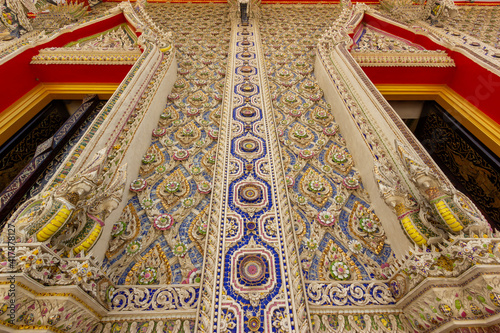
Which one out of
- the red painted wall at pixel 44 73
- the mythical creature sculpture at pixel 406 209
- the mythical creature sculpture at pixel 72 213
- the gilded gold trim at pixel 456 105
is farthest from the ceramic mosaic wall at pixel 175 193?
the gilded gold trim at pixel 456 105

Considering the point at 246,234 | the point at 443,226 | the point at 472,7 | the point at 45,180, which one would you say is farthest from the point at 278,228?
the point at 472,7

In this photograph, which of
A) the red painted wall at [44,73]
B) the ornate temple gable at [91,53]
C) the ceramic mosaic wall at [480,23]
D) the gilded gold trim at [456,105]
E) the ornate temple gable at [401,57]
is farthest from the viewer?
the ceramic mosaic wall at [480,23]

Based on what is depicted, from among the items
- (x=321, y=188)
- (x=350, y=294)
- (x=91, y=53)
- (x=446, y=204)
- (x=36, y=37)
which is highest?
(x=36, y=37)

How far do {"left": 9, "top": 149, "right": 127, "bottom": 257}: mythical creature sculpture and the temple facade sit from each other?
0.01 metres

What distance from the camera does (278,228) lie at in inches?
88.7

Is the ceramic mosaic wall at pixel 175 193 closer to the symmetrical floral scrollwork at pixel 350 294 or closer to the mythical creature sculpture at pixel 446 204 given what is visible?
the symmetrical floral scrollwork at pixel 350 294

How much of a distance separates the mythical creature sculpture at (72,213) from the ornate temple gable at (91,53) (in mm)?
3222

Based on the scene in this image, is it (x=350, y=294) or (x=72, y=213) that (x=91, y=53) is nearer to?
(x=72, y=213)

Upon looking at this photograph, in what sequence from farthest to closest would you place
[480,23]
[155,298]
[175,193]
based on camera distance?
[480,23], [175,193], [155,298]

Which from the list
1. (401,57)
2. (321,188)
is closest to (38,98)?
(321,188)

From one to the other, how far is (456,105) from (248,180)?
436 cm

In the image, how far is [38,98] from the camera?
436 cm

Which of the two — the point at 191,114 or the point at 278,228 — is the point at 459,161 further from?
the point at 191,114

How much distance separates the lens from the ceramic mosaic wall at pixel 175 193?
206cm
